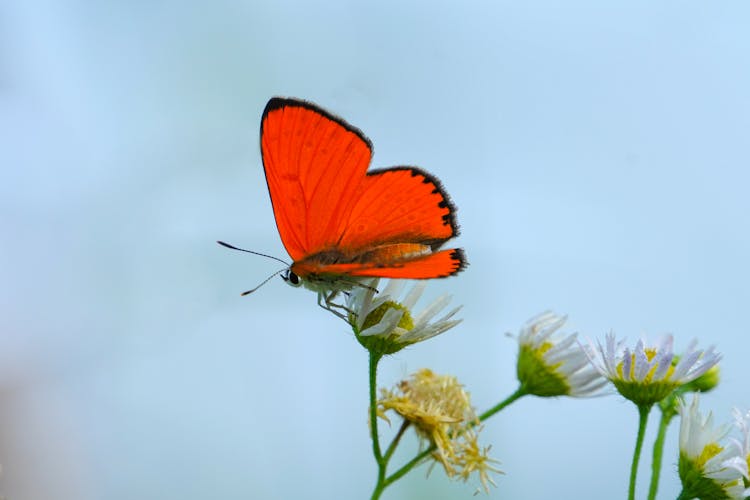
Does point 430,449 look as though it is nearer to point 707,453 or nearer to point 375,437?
point 375,437

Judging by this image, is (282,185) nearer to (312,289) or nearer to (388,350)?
(312,289)

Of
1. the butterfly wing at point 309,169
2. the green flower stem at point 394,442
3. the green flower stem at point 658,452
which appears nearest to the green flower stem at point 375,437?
the green flower stem at point 394,442

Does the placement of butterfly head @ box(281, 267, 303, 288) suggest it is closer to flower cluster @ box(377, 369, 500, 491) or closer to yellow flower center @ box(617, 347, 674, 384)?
flower cluster @ box(377, 369, 500, 491)

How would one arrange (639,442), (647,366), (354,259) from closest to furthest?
(639,442), (647,366), (354,259)

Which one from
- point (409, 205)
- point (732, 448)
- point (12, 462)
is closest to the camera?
point (732, 448)

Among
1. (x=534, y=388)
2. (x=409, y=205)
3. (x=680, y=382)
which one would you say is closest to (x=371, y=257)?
(x=409, y=205)

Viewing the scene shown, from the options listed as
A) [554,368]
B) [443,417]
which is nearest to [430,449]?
[443,417]
